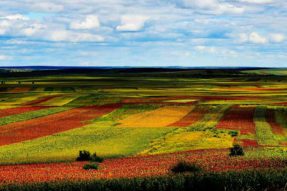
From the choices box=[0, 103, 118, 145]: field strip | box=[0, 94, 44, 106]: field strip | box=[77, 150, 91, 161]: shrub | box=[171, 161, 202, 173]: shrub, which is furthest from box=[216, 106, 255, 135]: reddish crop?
box=[0, 94, 44, 106]: field strip

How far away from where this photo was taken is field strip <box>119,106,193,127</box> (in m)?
66.4

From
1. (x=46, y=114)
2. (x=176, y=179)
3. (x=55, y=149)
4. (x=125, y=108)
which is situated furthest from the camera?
(x=125, y=108)

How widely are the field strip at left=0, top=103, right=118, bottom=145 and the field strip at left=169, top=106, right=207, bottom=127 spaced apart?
38.6 ft

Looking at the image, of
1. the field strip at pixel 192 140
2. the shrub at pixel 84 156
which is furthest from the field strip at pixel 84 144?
the shrub at pixel 84 156

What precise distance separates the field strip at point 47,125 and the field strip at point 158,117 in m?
5.69

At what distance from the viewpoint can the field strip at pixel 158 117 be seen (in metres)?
66.4

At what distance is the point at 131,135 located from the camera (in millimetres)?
55906

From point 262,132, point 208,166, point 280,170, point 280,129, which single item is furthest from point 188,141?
point 280,170

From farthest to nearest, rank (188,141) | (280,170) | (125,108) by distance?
1. (125,108)
2. (188,141)
3. (280,170)

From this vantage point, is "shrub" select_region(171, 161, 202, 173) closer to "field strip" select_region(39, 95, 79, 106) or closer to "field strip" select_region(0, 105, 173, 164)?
"field strip" select_region(0, 105, 173, 164)

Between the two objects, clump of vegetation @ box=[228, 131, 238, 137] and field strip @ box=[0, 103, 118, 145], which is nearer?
clump of vegetation @ box=[228, 131, 238, 137]

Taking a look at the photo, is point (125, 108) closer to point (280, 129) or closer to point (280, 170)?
point (280, 129)

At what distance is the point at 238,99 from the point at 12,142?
59.1 metres

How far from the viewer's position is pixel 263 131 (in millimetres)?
57344
